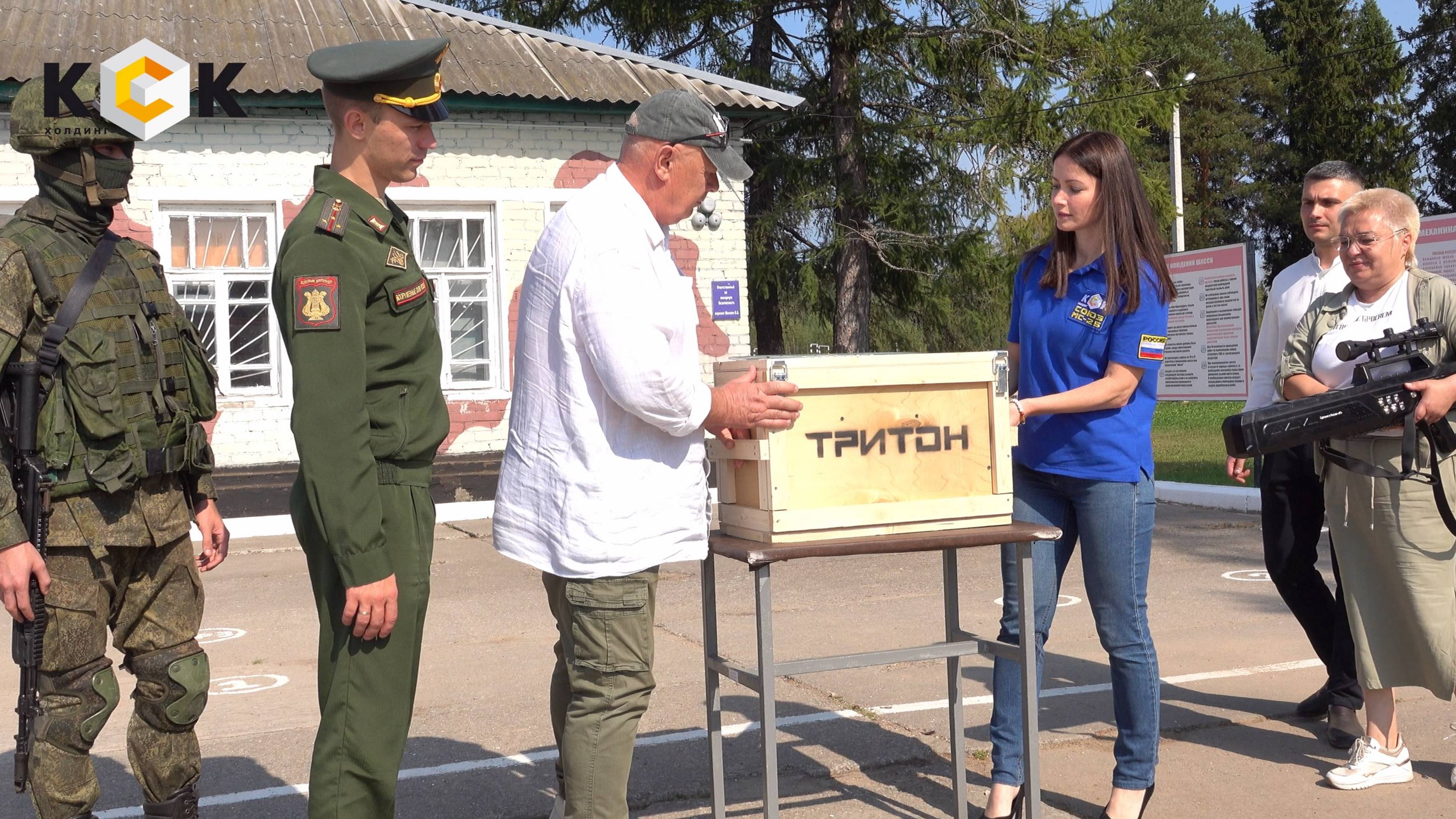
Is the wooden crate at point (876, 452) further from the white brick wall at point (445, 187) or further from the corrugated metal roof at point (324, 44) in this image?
the corrugated metal roof at point (324, 44)

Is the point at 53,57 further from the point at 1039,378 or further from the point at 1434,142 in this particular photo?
the point at 1434,142

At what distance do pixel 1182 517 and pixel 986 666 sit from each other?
578 centimetres

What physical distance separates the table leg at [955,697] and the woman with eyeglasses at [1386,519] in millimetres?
1302

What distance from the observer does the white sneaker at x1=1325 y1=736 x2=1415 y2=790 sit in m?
4.51

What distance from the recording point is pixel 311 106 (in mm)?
13000

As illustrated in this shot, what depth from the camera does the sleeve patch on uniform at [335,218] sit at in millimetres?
2955

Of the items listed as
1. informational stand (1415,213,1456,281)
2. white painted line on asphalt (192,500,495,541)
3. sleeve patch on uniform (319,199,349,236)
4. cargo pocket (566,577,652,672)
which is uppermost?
informational stand (1415,213,1456,281)

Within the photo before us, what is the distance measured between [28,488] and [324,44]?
11.1 m

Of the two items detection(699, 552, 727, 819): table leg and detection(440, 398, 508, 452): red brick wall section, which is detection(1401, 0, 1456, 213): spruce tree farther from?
detection(699, 552, 727, 819): table leg

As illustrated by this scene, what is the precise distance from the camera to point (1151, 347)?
4055mm

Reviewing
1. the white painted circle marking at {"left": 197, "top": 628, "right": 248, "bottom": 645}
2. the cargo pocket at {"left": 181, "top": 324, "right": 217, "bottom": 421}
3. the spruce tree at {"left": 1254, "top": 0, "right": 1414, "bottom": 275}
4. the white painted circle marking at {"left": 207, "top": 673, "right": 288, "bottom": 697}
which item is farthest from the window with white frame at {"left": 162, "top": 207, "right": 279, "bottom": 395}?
the spruce tree at {"left": 1254, "top": 0, "right": 1414, "bottom": 275}

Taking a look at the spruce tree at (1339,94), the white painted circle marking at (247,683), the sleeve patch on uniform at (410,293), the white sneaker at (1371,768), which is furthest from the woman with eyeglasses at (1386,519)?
the spruce tree at (1339,94)

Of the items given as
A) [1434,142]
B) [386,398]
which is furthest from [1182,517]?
[1434,142]

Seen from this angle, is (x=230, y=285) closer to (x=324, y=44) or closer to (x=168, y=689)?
(x=324, y=44)
